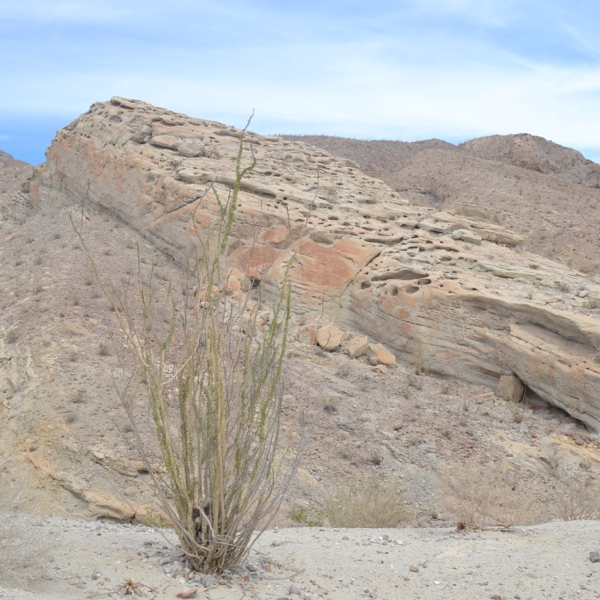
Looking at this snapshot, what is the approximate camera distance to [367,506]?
8.37m

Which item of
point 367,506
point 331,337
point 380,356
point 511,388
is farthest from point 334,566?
point 331,337

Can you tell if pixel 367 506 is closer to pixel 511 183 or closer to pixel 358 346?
pixel 358 346

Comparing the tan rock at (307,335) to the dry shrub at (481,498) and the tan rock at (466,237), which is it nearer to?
the dry shrub at (481,498)

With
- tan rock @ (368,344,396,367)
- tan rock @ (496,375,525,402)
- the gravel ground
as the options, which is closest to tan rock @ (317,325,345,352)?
tan rock @ (368,344,396,367)

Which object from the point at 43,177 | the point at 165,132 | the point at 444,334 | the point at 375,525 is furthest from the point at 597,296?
the point at 43,177

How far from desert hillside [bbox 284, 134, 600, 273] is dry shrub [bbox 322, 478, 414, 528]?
332 inches

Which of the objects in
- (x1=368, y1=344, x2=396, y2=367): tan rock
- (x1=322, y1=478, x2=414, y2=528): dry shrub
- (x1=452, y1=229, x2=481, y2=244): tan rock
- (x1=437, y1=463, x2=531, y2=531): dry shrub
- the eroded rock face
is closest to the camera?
(x1=437, y1=463, x2=531, y2=531): dry shrub

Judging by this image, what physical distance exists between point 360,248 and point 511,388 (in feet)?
12.6

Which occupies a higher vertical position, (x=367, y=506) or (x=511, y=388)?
(x=511, y=388)

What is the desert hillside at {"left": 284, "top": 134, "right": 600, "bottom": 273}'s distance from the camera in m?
23.9

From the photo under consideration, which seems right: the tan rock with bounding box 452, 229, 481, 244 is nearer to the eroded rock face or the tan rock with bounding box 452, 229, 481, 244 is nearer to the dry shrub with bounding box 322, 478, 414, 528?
the eroded rock face

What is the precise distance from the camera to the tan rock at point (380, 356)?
12648 millimetres

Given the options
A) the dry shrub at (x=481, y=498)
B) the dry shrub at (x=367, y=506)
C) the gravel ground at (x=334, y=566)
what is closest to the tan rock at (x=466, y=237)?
the dry shrub at (x=481, y=498)

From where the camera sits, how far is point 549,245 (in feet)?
77.0
